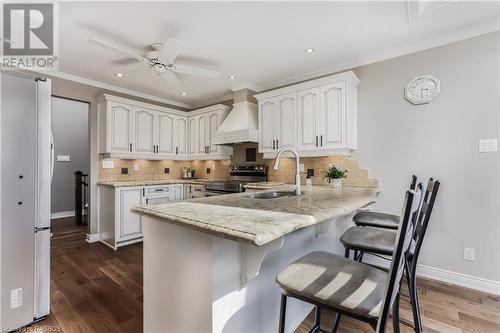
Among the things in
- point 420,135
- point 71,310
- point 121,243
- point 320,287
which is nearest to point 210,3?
point 320,287

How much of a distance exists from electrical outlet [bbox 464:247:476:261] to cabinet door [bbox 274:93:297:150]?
6.90ft

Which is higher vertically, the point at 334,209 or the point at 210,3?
the point at 210,3

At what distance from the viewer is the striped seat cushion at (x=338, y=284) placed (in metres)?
0.86

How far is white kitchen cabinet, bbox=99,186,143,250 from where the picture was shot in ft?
11.0

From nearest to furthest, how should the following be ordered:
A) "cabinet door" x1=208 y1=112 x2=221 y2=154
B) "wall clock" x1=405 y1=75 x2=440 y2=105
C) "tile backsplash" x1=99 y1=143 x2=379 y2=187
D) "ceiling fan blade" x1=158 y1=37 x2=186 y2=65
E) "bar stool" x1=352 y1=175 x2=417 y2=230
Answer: "bar stool" x1=352 y1=175 x2=417 y2=230 → "ceiling fan blade" x1=158 y1=37 x2=186 y2=65 → "wall clock" x1=405 y1=75 x2=440 y2=105 → "tile backsplash" x1=99 y1=143 x2=379 y2=187 → "cabinet door" x1=208 y1=112 x2=221 y2=154

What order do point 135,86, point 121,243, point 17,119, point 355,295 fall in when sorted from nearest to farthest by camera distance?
point 355,295 → point 17,119 → point 121,243 → point 135,86

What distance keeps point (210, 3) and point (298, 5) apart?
2.40 ft

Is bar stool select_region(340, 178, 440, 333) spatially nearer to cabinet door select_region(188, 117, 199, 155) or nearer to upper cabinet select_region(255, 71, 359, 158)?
upper cabinet select_region(255, 71, 359, 158)

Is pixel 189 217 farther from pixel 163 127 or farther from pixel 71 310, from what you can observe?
pixel 163 127

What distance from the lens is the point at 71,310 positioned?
6.24 ft

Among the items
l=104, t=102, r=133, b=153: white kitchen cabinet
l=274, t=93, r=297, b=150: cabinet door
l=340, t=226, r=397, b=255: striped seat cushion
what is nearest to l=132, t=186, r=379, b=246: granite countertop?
l=340, t=226, r=397, b=255: striped seat cushion

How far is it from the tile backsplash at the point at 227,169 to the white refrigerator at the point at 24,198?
2250 millimetres

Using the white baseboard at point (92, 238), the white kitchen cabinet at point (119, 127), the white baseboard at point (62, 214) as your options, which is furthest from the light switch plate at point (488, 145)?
the white baseboard at point (62, 214)

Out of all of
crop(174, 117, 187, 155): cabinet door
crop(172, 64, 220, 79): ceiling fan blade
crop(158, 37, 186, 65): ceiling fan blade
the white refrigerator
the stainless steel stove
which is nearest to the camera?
the white refrigerator
